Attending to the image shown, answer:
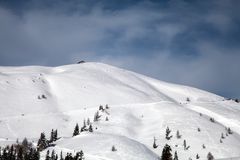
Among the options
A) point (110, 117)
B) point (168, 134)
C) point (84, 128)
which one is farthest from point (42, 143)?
point (168, 134)

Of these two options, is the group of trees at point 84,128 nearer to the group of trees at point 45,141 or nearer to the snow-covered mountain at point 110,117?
the snow-covered mountain at point 110,117

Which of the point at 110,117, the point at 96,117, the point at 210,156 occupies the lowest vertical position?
the point at 210,156

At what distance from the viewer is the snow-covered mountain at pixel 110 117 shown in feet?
317

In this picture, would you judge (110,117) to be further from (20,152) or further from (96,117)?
(20,152)

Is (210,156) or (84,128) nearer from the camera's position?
(210,156)

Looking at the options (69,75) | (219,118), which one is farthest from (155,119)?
(69,75)

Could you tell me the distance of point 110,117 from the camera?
123 metres

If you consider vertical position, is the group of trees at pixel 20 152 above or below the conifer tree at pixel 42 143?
below

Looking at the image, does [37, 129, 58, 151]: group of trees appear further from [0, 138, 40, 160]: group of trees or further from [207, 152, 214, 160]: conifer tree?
[207, 152, 214, 160]: conifer tree

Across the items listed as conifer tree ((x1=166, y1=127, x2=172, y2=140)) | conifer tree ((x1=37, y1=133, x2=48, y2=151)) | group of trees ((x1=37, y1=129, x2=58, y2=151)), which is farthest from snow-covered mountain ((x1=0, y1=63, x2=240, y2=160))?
conifer tree ((x1=37, y1=133, x2=48, y2=151))

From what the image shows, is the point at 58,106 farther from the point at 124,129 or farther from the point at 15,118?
the point at 124,129

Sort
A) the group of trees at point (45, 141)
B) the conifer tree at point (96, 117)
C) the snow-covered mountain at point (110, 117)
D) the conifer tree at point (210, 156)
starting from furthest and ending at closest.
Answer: the conifer tree at point (96, 117) → the group of trees at point (45, 141) → the snow-covered mountain at point (110, 117) → the conifer tree at point (210, 156)

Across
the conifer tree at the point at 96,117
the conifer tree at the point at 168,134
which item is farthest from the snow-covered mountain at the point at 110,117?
the conifer tree at the point at 96,117

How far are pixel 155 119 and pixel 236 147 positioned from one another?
2759cm
